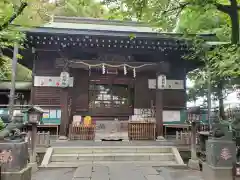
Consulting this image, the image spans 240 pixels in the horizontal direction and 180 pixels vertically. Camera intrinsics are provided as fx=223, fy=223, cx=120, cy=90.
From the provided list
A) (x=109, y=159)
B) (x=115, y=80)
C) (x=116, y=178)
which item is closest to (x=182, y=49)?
(x=115, y=80)

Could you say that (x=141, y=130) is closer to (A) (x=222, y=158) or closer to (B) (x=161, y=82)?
(B) (x=161, y=82)

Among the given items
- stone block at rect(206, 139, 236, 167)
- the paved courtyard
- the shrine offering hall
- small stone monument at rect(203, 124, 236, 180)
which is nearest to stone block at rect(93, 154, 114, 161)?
the paved courtyard

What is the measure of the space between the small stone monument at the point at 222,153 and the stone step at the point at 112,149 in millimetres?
3499

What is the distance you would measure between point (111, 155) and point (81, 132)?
107 inches

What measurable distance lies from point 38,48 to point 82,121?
424 cm

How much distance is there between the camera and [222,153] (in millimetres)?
4840

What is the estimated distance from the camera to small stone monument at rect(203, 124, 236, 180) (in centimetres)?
480

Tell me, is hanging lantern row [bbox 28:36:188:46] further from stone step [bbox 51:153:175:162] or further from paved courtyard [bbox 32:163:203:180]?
paved courtyard [bbox 32:163:203:180]

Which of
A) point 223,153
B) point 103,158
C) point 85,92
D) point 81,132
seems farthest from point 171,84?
point 223,153

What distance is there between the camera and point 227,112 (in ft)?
39.1

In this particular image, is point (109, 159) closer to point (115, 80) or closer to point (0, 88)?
point (115, 80)

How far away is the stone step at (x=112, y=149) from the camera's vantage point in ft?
26.7

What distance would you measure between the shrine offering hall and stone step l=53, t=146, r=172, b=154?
1866mm

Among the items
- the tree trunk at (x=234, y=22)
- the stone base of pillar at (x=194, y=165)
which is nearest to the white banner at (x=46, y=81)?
the stone base of pillar at (x=194, y=165)
